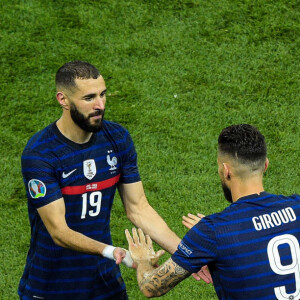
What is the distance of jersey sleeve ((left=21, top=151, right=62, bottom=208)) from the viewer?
560cm

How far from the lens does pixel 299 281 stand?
15.1 ft

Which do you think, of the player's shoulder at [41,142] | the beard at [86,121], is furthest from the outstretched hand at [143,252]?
the player's shoulder at [41,142]

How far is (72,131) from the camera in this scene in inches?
229

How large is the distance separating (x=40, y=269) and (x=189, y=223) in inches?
48.8

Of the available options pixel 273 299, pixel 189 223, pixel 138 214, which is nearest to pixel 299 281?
pixel 273 299

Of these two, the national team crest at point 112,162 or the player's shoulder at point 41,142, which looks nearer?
the player's shoulder at point 41,142

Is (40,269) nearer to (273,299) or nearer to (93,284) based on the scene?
(93,284)

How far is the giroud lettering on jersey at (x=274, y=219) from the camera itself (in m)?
4.60

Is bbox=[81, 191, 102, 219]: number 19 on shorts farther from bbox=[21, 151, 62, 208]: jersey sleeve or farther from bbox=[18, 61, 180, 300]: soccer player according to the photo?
bbox=[21, 151, 62, 208]: jersey sleeve

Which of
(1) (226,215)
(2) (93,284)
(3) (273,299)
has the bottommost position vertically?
(2) (93,284)

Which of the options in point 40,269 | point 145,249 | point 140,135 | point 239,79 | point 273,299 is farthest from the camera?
point 239,79

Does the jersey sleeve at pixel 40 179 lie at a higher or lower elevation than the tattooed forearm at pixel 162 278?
higher

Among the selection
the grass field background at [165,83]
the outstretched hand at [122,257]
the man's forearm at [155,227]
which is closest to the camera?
the outstretched hand at [122,257]

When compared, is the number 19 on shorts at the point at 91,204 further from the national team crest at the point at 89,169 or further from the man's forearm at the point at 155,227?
the man's forearm at the point at 155,227
